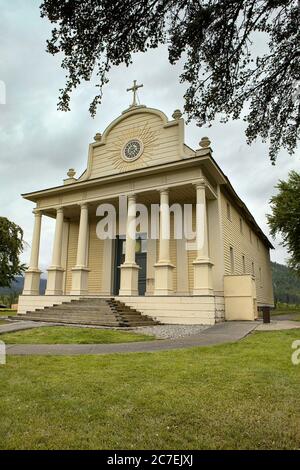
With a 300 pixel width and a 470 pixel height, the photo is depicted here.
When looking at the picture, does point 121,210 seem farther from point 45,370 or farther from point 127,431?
point 127,431

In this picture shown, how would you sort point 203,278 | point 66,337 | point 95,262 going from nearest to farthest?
point 66,337 → point 203,278 → point 95,262

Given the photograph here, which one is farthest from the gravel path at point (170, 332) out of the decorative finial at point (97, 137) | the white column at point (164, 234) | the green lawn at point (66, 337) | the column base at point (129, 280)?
the decorative finial at point (97, 137)

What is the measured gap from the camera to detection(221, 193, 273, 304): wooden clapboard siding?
16.9 meters

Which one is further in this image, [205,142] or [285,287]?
[285,287]

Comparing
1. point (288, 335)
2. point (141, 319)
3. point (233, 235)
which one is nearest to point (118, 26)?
point (288, 335)

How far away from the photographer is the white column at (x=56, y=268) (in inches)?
684

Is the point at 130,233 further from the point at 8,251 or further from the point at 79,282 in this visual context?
the point at 8,251

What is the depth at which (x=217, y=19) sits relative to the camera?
4.32 meters

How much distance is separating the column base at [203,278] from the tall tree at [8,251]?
21.1 metres

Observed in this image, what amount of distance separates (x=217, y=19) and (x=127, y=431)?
15.7 ft

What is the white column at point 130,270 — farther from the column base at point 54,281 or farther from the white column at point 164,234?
the column base at point 54,281

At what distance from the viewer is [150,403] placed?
370 cm

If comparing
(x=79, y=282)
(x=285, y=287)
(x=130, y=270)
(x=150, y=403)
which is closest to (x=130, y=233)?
(x=130, y=270)

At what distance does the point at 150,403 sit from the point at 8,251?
2884 cm
